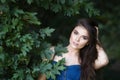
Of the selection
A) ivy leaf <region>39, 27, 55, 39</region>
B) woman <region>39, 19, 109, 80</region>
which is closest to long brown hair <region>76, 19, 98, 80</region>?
woman <region>39, 19, 109, 80</region>

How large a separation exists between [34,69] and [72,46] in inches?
23.2

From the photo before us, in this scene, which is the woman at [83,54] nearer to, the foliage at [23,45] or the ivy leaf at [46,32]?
the foliage at [23,45]

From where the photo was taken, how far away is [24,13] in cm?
424

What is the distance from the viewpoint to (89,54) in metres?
4.89

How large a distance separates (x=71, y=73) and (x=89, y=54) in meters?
0.31

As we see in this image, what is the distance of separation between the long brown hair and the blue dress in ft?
0.18

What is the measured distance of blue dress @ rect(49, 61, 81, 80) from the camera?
185 inches

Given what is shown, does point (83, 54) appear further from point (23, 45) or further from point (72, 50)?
point (23, 45)

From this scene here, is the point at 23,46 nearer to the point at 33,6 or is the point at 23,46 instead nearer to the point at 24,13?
the point at 24,13

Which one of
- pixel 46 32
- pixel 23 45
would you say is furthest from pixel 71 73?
pixel 23 45

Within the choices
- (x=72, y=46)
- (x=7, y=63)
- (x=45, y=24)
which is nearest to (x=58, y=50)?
(x=72, y=46)

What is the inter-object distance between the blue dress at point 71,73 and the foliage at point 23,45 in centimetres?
19

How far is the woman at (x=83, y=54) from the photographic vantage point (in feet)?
15.4

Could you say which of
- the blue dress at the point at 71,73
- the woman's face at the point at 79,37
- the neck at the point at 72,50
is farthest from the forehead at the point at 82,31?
the blue dress at the point at 71,73
